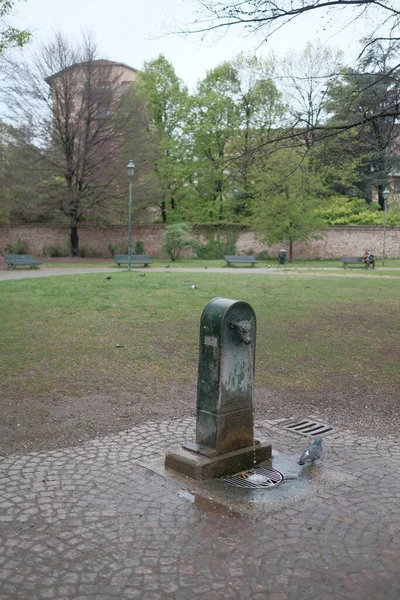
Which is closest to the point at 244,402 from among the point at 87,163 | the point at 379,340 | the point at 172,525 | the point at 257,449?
the point at 257,449

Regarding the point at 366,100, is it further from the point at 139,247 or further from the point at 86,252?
the point at 86,252

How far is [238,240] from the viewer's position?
4219cm

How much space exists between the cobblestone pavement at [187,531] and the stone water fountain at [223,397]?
0.71 ft

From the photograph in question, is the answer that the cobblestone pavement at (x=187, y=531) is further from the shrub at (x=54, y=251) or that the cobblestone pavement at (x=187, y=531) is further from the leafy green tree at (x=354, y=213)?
the leafy green tree at (x=354, y=213)

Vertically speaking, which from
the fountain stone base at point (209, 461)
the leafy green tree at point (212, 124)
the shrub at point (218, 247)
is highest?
the leafy green tree at point (212, 124)

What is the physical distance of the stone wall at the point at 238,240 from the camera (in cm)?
4172

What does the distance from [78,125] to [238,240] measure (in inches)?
547

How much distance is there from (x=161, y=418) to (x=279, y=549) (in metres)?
2.81

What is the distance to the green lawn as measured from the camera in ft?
25.3

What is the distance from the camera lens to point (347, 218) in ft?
145

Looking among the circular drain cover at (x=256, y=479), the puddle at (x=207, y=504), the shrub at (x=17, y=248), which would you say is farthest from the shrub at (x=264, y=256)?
the puddle at (x=207, y=504)

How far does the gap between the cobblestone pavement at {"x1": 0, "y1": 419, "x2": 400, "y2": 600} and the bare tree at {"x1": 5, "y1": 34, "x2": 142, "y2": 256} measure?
3364 cm

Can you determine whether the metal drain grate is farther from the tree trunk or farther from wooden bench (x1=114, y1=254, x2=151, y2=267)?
the tree trunk

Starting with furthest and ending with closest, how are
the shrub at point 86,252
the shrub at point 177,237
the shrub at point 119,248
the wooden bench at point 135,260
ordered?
the shrub at point 86,252, the shrub at point 119,248, the shrub at point 177,237, the wooden bench at point 135,260
